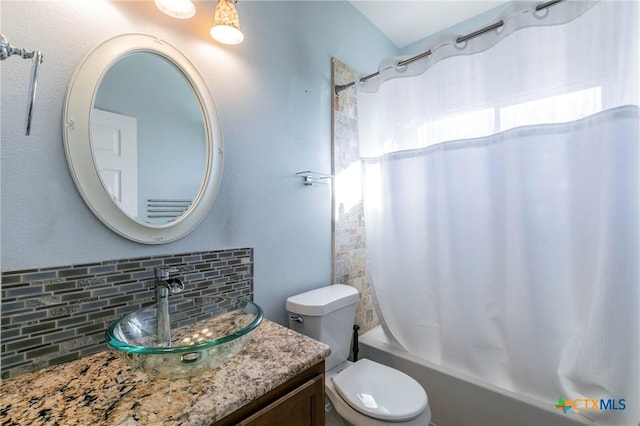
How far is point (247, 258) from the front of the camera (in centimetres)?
130

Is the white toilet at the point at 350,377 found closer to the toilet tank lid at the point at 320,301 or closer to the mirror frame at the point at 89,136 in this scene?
the toilet tank lid at the point at 320,301

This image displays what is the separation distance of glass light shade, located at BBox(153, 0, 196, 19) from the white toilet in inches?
51.6

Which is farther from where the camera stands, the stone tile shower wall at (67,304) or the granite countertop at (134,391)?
the stone tile shower wall at (67,304)

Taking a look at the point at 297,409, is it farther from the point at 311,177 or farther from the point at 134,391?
the point at 311,177

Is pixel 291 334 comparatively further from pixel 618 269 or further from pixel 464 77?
pixel 464 77

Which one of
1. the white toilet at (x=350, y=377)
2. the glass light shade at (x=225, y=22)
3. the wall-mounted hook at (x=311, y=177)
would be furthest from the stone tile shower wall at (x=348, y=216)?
the glass light shade at (x=225, y=22)

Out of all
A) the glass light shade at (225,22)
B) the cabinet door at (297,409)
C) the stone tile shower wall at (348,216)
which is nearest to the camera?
the cabinet door at (297,409)

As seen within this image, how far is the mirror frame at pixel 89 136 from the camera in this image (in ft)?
2.78

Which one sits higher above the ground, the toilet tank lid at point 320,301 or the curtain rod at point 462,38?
the curtain rod at point 462,38

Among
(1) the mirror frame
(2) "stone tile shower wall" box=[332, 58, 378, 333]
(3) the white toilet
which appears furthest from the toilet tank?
(1) the mirror frame

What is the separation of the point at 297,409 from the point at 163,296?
564 mm

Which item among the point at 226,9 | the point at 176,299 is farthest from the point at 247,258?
the point at 226,9

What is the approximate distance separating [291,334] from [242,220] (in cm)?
57

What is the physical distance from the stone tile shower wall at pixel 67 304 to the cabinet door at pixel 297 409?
0.57 metres
